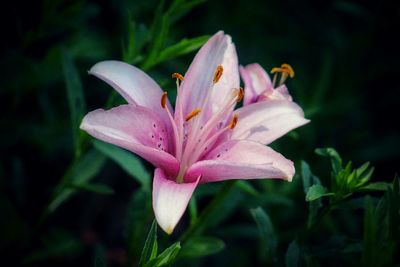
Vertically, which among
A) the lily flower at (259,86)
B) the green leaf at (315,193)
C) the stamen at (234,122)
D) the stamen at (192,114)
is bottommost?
the green leaf at (315,193)

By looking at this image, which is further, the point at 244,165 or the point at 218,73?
the point at 218,73

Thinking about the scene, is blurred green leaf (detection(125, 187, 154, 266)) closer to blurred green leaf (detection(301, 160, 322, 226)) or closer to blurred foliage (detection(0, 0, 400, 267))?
blurred foliage (detection(0, 0, 400, 267))

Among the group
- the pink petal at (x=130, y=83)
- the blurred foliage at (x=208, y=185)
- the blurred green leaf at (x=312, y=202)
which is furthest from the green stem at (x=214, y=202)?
the pink petal at (x=130, y=83)

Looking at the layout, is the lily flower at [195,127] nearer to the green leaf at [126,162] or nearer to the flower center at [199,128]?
the flower center at [199,128]

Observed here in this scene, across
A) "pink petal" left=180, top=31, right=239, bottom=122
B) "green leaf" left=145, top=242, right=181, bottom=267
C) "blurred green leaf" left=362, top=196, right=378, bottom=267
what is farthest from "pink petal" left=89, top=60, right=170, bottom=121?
"blurred green leaf" left=362, top=196, right=378, bottom=267

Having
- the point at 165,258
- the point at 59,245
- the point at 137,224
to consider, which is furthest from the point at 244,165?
the point at 59,245

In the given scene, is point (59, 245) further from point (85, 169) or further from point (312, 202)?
point (312, 202)

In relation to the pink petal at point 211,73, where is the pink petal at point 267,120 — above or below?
below
